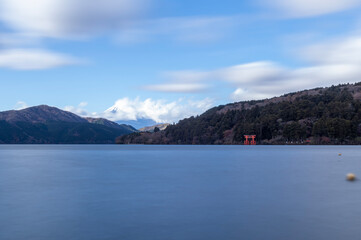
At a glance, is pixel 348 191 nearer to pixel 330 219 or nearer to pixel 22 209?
pixel 330 219

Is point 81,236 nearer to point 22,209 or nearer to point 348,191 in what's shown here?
point 22,209

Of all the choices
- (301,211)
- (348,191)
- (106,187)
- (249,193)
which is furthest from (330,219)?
(106,187)

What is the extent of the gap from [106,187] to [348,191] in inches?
995

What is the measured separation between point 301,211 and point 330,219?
2.92m

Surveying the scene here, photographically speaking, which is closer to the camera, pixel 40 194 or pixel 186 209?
pixel 186 209

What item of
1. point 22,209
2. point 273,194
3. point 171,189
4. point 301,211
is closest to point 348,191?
point 273,194

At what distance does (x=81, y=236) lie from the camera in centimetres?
2042

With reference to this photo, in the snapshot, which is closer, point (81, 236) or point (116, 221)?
point (81, 236)

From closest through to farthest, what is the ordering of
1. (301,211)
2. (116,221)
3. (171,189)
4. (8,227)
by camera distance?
(8,227), (116,221), (301,211), (171,189)

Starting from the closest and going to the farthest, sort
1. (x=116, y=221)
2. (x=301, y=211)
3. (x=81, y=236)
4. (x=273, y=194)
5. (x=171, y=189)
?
(x=81, y=236)
(x=116, y=221)
(x=301, y=211)
(x=273, y=194)
(x=171, y=189)

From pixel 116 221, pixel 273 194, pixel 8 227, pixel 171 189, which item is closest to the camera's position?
pixel 8 227

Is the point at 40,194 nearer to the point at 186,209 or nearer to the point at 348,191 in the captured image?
the point at 186,209

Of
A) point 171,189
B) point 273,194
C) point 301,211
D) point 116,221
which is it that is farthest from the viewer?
point 171,189

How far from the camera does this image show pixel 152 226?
22.6 meters
